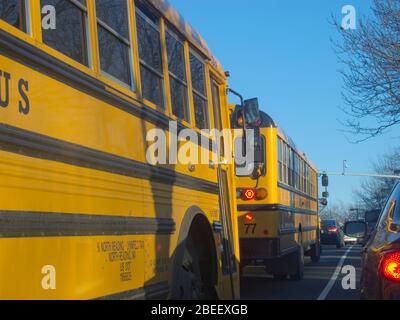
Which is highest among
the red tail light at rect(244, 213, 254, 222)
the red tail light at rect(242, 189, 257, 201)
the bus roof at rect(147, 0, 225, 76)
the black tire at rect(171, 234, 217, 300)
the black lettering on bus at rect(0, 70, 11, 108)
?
the bus roof at rect(147, 0, 225, 76)

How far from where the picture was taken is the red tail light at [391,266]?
345 centimetres

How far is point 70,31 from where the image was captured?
3584 mm

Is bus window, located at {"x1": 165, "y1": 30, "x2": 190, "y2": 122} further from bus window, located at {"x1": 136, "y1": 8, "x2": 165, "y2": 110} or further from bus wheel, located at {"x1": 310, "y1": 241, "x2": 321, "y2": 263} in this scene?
bus wheel, located at {"x1": 310, "y1": 241, "x2": 321, "y2": 263}

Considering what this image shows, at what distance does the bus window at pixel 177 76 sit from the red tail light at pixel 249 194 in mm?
5026

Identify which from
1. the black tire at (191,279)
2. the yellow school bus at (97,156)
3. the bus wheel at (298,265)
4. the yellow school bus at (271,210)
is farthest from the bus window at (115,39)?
the bus wheel at (298,265)

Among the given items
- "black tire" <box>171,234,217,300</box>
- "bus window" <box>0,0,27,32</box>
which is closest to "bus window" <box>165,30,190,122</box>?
"black tire" <box>171,234,217,300</box>

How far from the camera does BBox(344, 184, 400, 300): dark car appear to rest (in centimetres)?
347

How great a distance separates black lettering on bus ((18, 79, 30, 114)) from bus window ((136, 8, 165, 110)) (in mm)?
1693

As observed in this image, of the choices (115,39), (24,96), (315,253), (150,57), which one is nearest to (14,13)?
(24,96)

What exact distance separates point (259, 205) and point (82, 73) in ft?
23.6

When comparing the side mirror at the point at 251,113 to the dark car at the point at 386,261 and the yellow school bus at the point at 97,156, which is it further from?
the dark car at the point at 386,261

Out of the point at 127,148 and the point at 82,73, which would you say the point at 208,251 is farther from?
the point at 82,73

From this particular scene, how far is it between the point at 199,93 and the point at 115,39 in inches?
81.8

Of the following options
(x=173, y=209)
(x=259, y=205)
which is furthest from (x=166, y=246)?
(x=259, y=205)
